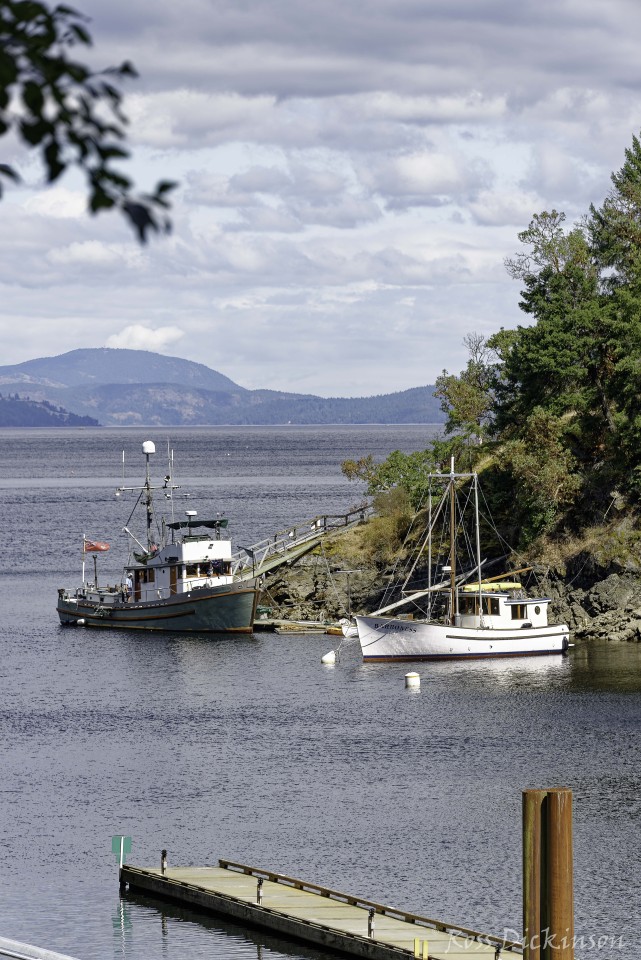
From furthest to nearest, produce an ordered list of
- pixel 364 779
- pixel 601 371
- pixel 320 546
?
1. pixel 320 546
2. pixel 601 371
3. pixel 364 779

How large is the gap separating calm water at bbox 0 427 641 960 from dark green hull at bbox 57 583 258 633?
2.23 meters

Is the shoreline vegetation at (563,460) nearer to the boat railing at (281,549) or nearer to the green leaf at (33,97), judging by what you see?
the boat railing at (281,549)

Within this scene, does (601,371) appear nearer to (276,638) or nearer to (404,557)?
(404,557)

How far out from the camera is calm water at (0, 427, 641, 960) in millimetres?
30359

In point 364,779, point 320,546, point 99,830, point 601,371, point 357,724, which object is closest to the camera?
point 99,830

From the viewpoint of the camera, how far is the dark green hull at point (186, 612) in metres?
76.2

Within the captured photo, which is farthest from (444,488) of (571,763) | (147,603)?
(571,763)

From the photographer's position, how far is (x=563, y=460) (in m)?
75.1

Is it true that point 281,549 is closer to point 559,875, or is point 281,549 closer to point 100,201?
point 559,875

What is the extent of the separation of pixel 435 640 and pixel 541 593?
9.06 m

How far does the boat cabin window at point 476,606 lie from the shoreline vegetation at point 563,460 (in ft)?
16.9

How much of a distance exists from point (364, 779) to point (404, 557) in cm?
3835

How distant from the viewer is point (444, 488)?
79.2 m

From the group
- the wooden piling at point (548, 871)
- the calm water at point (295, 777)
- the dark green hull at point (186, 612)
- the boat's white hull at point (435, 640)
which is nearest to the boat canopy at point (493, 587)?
the boat's white hull at point (435, 640)
